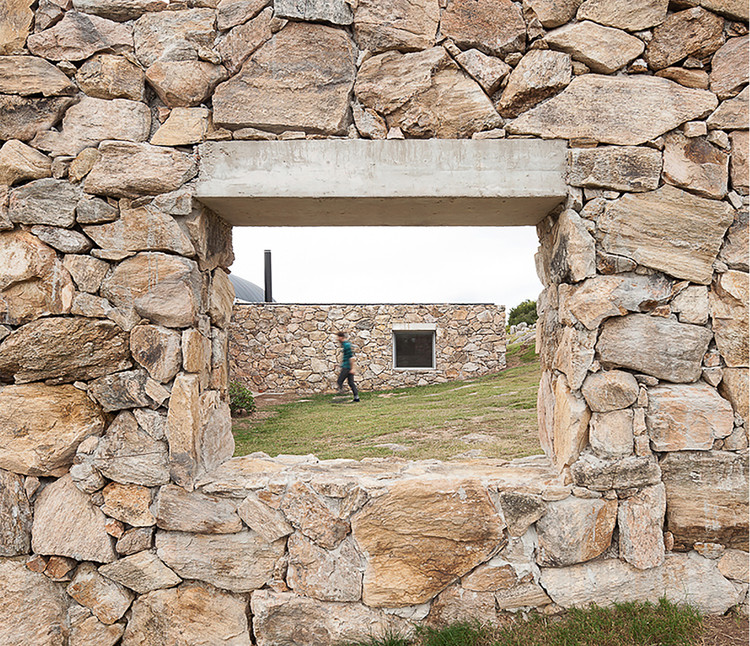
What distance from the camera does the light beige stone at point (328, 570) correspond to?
7.77ft

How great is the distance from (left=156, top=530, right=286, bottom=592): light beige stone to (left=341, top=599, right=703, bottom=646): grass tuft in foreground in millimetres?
563

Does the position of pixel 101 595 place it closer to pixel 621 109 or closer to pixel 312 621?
pixel 312 621

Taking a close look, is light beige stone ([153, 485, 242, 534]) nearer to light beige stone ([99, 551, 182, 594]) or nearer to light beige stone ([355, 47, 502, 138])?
light beige stone ([99, 551, 182, 594])

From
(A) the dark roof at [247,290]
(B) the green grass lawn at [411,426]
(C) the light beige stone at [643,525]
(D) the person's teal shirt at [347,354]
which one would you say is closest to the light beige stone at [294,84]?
(C) the light beige stone at [643,525]

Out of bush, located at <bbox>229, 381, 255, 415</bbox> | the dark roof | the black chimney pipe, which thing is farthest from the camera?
the dark roof

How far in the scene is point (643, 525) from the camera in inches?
92.0

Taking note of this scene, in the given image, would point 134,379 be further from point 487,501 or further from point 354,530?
point 487,501

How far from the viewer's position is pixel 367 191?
93.5 inches

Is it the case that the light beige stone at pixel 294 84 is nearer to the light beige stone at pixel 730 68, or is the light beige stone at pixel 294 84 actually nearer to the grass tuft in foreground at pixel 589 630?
the light beige stone at pixel 730 68

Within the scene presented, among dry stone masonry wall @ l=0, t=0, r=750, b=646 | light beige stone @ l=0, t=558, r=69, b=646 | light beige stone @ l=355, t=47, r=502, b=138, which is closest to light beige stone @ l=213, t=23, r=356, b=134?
dry stone masonry wall @ l=0, t=0, r=750, b=646

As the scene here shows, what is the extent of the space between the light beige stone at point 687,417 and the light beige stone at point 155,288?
2.18 meters

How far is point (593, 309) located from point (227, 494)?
188 centimetres

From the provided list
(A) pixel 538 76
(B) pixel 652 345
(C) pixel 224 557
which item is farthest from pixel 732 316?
(C) pixel 224 557

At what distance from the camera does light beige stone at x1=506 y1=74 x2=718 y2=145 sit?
2.34 metres
